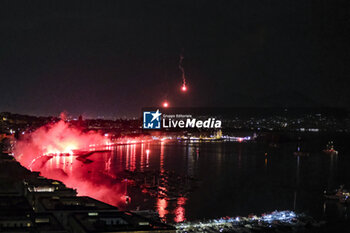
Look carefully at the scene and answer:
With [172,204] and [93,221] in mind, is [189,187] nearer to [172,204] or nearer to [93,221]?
[172,204]

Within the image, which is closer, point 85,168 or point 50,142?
point 85,168

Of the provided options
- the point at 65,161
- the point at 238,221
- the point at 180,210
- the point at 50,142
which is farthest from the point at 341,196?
the point at 50,142

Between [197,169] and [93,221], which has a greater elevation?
[93,221]

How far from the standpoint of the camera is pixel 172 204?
28.7ft

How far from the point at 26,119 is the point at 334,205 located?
34.1 m

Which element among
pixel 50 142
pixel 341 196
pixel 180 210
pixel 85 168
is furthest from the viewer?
pixel 50 142

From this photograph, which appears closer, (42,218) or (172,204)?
(42,218)

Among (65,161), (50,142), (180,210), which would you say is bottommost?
(65,161)

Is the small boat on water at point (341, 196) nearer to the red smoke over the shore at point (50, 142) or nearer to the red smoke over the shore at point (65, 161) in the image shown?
the red smoke over the shore at point (65, 161)

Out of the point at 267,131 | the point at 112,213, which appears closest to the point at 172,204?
the point at 112,213

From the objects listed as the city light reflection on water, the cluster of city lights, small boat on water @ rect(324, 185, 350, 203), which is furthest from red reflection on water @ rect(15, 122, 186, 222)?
small boat on water @ rect(324, 185, 350, 203)

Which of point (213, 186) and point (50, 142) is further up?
point (50, 142)

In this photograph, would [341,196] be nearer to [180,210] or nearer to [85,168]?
[180,210]

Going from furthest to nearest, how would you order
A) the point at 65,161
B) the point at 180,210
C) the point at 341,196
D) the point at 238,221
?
the point at 65,161, the point at 341,196, the point at 180,210, the point at 238,221
